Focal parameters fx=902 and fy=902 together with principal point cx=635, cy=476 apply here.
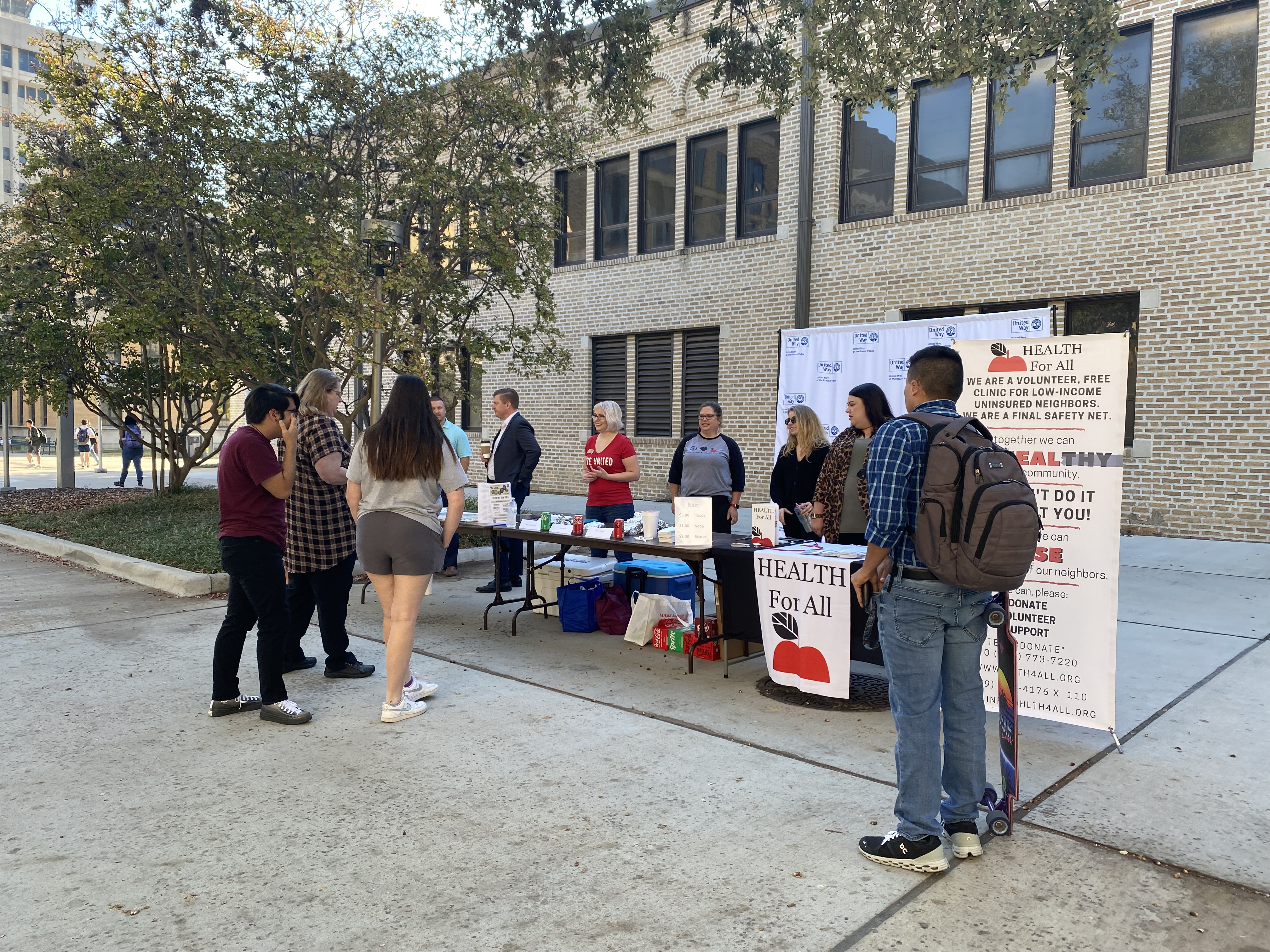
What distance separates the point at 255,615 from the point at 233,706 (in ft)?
1.69

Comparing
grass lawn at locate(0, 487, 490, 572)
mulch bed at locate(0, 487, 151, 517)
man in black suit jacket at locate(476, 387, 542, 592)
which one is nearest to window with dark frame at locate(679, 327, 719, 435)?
grass lawn at locate(0, 487, 490, 572)

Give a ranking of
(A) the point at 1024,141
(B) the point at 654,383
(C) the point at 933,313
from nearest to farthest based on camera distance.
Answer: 1. (A) the point at 1024,141
2. (C) the point at 933,313
3. (B) the point at 654,383

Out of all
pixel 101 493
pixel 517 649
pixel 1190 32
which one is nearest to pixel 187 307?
pixel 101 493

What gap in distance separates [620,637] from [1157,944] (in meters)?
4.41

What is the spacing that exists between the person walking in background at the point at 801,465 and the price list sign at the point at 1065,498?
165 centimetres

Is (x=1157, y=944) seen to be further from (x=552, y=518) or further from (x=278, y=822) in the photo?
(x=552, y=518)

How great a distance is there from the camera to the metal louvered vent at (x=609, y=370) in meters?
→ 17.4

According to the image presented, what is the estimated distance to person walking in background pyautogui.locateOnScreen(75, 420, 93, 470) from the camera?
30.9 m

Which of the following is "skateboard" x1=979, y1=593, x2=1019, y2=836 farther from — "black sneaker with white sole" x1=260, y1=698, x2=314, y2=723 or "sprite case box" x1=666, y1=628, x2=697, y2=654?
"black sneaker with white sole" x1=260, y1=698, x2=314, y2=723

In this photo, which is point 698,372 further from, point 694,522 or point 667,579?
point 694,522

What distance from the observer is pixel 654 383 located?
16938 mm

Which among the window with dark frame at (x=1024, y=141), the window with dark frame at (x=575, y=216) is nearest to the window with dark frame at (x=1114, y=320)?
the window with dark frame at (x=1024, y=141)

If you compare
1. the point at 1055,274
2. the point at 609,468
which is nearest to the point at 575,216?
the point at 1055,274

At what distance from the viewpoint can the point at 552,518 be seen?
7246 millimetres
